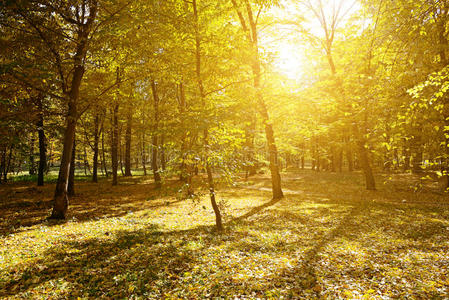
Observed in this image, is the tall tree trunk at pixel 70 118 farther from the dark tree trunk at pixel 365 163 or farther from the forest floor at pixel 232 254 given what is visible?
the dark tree trunk at pixel 365 163

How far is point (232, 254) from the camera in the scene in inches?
256

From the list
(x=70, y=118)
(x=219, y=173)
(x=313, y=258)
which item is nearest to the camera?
(x=313, y=258)

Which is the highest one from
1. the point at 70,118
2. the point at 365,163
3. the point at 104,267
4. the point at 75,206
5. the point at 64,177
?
the point at 70,118

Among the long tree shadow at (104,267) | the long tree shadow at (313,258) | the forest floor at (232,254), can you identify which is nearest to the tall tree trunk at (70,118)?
the forest floor at (232,254)

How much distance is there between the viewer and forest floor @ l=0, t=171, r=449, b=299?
481cm

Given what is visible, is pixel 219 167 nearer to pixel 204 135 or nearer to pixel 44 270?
pixel 204 135

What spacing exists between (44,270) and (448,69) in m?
9.71

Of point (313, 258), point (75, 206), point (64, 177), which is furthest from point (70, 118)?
point (313, 258)

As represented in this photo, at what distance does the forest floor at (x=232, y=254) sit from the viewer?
4809 mm

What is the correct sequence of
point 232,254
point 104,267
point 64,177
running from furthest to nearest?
point 64,177 → point 232,254 → point 104,267

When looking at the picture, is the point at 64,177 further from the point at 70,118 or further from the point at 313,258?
the point at 313,258

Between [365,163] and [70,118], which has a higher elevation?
[70,118]

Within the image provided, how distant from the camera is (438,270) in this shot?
17.3ft

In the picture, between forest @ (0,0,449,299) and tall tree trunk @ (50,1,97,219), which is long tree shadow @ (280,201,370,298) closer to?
forest @ (0,0,449,299)
